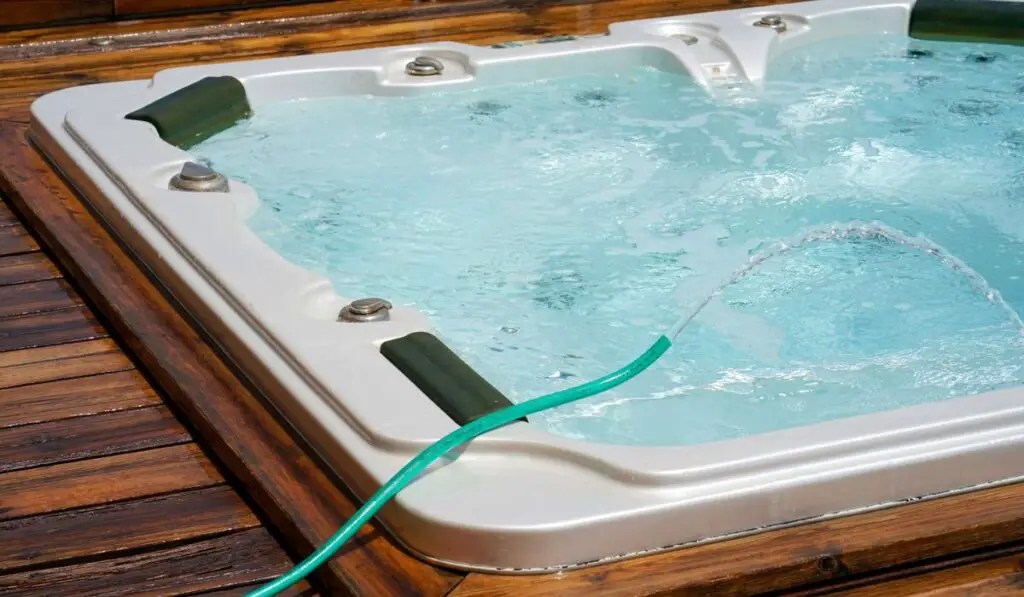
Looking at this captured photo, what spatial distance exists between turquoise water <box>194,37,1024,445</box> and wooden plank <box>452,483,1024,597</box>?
1.19 feet

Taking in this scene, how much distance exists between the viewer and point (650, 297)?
206 cm

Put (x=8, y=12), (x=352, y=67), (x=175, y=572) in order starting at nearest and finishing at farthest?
(x=175, y=572) < (x=352, y=67) < (x=8, y=12)

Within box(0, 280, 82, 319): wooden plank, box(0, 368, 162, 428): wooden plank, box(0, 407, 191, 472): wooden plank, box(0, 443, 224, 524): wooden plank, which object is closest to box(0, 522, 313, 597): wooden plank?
box(0, 443, 224, 524): wooden plank

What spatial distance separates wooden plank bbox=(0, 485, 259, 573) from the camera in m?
1.33

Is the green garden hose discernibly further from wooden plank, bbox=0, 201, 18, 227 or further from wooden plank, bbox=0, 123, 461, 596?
wooden plank, bbox=0, 201, 18, 227

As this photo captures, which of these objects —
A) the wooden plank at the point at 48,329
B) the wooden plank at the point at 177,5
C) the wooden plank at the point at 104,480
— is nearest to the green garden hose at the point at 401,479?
the wooden plank at the point at 104,480

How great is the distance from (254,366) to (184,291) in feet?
0.84

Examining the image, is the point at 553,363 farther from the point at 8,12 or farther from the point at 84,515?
the point at 8,12

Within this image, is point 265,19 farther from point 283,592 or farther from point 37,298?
point 283,592

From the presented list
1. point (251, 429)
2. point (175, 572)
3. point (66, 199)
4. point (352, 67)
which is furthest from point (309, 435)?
point (352, 67)

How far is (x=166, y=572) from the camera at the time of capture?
1.30m

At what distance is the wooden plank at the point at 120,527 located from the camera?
1326 millimetres

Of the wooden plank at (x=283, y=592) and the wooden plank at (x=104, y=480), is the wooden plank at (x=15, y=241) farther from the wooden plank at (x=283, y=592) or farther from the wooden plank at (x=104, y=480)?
the wooden plank at (x=283, y=592)

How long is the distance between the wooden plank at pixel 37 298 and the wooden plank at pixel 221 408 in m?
0.03
